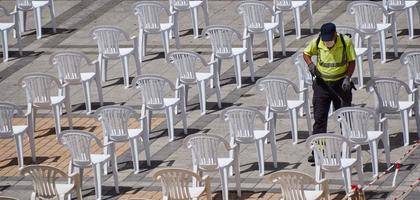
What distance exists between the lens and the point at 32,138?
23.7 metres

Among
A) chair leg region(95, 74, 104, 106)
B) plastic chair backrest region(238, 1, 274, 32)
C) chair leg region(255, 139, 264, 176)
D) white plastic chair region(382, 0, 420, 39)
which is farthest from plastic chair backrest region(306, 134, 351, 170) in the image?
white plastic chair region(382, 0, 420, 39)

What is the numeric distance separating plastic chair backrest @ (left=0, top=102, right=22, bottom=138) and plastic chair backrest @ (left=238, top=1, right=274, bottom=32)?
16.1ft

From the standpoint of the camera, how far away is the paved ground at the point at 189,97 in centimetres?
2253

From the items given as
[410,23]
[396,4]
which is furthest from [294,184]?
[410,23]

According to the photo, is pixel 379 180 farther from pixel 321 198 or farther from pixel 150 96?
pixel 150 96

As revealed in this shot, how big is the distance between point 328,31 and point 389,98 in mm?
1308

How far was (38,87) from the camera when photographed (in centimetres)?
2400

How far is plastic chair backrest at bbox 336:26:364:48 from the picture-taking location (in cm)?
2523

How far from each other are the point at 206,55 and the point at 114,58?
220 cm

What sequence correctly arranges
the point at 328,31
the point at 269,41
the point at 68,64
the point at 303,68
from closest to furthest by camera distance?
the point at 328,31 → the point at 303,68 → the point at 68,64 → the point at 269,41

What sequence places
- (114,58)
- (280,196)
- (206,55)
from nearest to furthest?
(280,196) → (114,58) → (206,55)

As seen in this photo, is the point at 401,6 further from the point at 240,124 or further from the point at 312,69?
the point at 240,124

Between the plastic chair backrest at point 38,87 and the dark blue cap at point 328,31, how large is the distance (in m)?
3.94

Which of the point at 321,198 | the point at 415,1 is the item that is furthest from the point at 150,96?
the point at 415,1
